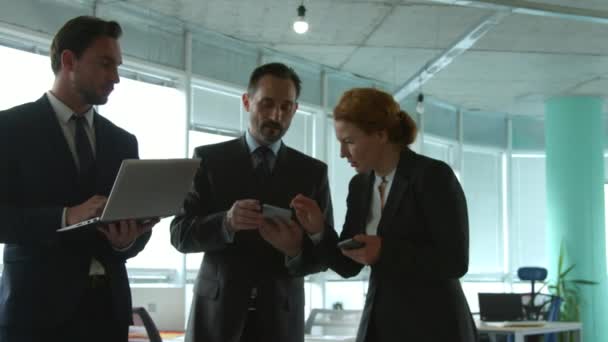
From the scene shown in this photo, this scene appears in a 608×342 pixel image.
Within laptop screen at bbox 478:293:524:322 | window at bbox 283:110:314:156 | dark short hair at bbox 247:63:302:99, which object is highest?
window at bbox 283:110:314:156

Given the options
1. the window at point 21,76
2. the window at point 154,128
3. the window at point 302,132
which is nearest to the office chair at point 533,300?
the window at point 302,132

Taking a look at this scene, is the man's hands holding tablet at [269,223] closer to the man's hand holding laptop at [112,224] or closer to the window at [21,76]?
the man's hand holding laptop at [112,224]

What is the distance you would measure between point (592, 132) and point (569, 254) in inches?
68.5

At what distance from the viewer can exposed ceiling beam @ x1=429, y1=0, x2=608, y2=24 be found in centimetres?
670

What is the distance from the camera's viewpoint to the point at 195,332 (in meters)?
2.66

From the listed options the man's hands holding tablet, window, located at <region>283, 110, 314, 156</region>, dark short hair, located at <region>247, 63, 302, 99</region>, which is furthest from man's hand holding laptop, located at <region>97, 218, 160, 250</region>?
window, located at <region>283, 110, 314, 156</region>

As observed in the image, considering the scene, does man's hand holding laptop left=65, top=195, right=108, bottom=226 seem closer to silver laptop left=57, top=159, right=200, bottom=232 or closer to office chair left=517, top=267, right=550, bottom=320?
silver laptop left=57, top=159, right=200, bottom=232

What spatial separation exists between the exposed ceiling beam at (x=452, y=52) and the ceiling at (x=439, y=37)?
0.25 ft

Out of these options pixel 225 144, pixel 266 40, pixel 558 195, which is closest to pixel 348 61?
pixel 266 40

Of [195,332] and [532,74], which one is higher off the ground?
[532,74]

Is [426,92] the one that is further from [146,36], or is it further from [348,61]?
[146,36]

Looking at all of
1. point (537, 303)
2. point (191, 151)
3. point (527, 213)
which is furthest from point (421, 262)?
point (527, 213)

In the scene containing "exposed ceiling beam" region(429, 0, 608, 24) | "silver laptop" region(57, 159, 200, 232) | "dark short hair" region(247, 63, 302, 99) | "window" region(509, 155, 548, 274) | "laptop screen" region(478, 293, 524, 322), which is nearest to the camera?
"silver laptop" region(57, 159, 200, 232)

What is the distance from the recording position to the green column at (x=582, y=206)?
419 inches
